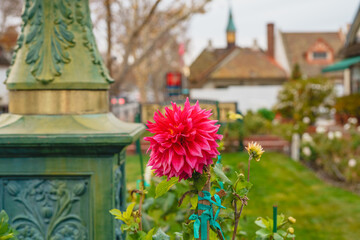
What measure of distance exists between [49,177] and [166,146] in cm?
111

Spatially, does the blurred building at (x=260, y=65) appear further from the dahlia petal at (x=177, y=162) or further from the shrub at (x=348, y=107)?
the dahlia petal at (x=177, y=162)

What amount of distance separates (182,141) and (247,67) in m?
27.6

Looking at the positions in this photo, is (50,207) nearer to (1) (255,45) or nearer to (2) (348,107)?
(2) (348,107)

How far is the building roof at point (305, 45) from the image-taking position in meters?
31.1

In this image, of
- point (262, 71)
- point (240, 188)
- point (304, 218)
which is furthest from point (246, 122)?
point (262, 71)

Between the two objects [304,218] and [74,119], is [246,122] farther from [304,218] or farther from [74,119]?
[74,119]

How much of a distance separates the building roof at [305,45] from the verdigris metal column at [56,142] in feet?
95.9

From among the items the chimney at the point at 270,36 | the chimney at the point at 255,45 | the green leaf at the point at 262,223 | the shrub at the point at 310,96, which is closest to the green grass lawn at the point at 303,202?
the green leaf at the point at 262,223

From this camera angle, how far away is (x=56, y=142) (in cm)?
202

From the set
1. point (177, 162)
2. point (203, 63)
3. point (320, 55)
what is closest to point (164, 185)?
point (177, 162)

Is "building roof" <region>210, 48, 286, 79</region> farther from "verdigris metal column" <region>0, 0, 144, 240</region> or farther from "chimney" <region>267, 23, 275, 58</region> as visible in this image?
"verdigris metal column" <region>0, 0, 144, 240</region>

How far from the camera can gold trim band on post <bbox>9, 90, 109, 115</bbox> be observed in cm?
217

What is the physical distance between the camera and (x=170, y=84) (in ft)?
72.2

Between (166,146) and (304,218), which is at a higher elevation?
(166,146)
